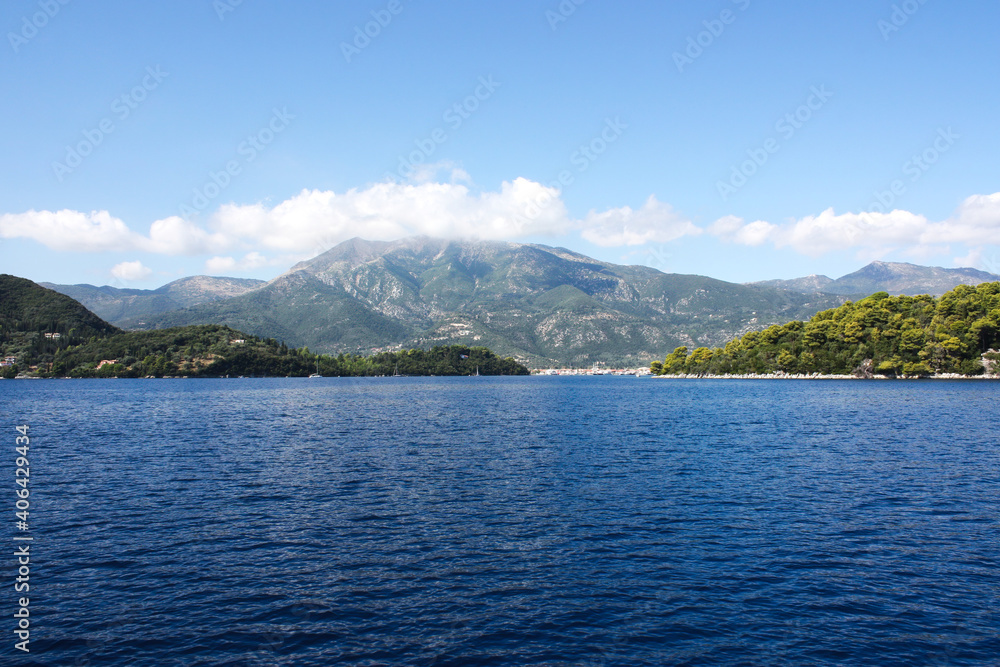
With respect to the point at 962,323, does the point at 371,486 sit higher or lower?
lower

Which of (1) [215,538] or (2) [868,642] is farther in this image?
(1) [215,538]

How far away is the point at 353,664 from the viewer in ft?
51.5

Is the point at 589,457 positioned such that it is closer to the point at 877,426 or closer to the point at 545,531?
the point at 545,531

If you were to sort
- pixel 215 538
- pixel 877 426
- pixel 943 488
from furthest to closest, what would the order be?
pixel 877 426 < pixel 943 488 < pixel 215 538

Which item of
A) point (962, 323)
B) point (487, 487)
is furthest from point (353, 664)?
point (962, 323)

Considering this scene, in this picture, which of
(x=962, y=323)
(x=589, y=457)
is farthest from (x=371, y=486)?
(x=962, y=323)

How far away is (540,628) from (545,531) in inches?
414

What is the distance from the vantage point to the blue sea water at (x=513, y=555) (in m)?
17.0

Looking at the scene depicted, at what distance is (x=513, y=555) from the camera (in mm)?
25000

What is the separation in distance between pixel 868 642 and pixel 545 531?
14693mm

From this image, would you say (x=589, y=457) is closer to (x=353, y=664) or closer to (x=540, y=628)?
(x=540, y=628)

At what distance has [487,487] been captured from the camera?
38.1 m

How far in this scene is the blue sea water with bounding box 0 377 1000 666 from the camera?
1705cm

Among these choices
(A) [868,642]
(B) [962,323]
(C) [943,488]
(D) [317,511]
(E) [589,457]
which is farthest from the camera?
(B) [962,323]
